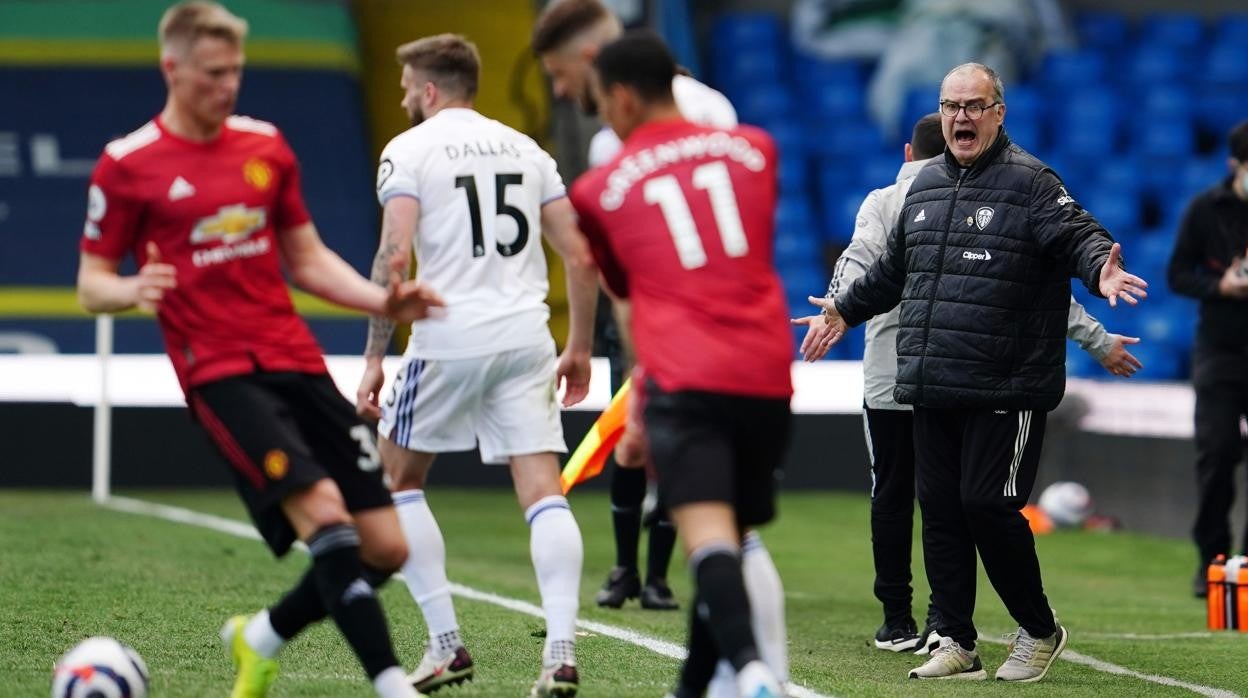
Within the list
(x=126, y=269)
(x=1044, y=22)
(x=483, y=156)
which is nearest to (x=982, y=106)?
(x=483, y=156)

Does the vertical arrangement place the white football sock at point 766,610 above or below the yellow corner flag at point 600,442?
above

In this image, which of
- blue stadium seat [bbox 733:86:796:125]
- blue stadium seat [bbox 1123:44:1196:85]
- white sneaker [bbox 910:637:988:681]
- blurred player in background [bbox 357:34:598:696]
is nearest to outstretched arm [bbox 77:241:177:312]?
blurred player in background [bbox 357:34:598:696]

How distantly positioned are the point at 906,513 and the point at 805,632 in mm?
665

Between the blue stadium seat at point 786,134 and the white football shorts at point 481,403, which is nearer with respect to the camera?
the white football shorts at point 481,403

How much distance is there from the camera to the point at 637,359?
5.08 m

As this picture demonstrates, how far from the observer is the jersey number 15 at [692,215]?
16.1 feet

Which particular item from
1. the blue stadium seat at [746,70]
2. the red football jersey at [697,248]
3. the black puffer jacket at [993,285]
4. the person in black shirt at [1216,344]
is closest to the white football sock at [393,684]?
the red football jersey at [697,248]

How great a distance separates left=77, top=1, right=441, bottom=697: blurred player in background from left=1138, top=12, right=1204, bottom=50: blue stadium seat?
1731 centimetres

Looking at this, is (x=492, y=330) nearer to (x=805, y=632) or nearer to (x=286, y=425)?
(x=286, y=425)

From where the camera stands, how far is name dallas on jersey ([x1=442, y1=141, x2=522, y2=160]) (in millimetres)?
6117

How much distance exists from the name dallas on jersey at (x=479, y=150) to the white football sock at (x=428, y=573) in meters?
1.06

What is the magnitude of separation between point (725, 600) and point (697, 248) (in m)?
0.83

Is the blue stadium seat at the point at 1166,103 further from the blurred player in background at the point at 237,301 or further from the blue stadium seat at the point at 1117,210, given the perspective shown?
the blurred player in background at the point at 237,301

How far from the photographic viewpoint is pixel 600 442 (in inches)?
328
